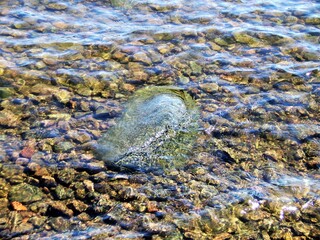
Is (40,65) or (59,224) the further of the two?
(40,65)

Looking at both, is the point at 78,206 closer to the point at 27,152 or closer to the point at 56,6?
the point at 27,152

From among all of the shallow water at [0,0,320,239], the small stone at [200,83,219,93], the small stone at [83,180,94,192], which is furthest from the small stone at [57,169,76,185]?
the small stone at [200,83,219,93]

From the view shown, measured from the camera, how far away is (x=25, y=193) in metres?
5.63

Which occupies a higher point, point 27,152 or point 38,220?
point 27,152

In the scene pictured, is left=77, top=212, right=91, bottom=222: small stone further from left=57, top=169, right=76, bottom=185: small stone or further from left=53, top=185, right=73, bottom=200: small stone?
left=57, top=169, right=76, bottom=185: small stone

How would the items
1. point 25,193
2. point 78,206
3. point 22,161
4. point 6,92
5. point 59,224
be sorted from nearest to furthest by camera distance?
point 59,224 < point 78,206 < point 25,193 < point 22,161 < point 6,92

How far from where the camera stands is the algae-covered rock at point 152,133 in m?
6.32

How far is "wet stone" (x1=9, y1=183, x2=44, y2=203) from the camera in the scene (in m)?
5.54

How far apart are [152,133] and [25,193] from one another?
2.11m

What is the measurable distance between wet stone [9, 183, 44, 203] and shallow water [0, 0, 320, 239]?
0.10 metres

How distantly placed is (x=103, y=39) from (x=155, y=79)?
1856mm

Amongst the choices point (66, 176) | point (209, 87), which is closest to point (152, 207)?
point (66, 176)

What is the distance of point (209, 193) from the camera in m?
5.84

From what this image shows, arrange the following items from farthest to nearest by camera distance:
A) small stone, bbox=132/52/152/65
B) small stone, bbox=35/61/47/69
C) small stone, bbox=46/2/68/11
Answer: small stone, bbox=46/2/68/11, small stone, bbox=132/52/152/65, small stone, bbox=35/61/47/69
